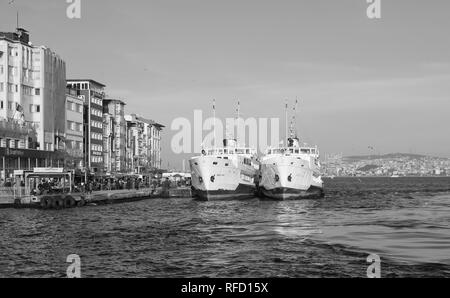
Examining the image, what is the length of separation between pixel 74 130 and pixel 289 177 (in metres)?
60.7

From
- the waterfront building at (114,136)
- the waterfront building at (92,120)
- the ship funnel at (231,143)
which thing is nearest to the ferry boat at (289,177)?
the ship funnel at (231,143)

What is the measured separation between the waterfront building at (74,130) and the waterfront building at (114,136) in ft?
80.1

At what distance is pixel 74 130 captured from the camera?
135 m

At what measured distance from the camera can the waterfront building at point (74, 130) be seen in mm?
128625

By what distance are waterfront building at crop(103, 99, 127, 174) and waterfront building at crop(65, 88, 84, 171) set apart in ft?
80.1

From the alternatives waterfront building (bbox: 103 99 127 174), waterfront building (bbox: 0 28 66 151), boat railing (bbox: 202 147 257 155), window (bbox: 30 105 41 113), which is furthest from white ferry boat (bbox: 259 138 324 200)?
waterfront building (bbox: 103 99 127 174)

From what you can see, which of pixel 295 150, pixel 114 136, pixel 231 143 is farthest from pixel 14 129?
pixel 114 136

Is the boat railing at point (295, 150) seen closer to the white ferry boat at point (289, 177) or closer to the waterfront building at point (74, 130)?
the white ferry boat at point (289, 177)

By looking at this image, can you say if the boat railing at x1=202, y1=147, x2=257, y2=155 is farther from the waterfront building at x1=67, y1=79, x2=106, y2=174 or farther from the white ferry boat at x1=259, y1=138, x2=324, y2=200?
the waterfront building at x1=67, y1=79, x2=106, y2=174

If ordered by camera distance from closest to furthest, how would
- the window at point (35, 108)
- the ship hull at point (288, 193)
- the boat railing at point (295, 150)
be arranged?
1. the ship hull at point (288, 193)
2. the boat railing at point (295, 150)
3. the window at point (35, 108)

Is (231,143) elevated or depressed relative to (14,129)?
depressed

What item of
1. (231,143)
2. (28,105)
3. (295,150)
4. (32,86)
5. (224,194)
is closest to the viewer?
(224,194)

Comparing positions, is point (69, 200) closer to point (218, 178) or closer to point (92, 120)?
point (218, 178)

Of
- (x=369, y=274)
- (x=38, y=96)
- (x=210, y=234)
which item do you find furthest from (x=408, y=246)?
(x=38, y=96)
